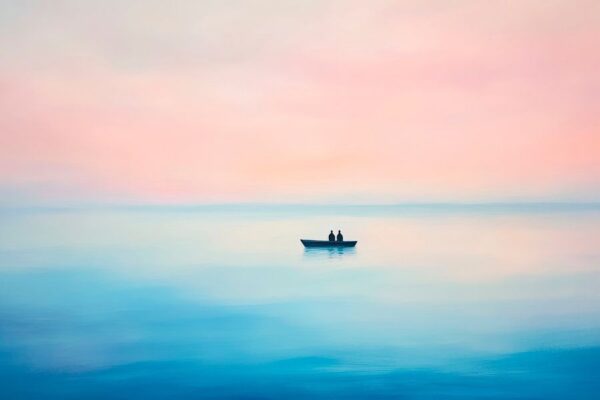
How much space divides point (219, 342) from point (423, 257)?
48.0 feet

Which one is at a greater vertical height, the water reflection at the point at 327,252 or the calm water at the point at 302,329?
the water reflection at the point at 327,252

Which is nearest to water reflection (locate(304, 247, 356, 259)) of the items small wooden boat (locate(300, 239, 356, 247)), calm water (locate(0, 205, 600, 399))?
small wooden boat (locate(300, 239, 356, 247))

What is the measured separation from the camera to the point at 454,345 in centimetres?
871

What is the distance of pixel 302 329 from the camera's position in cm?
1001

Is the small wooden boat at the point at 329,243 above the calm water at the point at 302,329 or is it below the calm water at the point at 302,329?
above

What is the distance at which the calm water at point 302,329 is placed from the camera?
6.96m

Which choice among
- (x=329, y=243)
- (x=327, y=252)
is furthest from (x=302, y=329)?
(x=327, y=252)

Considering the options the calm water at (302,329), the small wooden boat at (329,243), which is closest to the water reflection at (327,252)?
the small wooden boat at (329,243)

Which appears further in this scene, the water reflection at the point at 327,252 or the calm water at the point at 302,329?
the water reflection at the point at 327,252

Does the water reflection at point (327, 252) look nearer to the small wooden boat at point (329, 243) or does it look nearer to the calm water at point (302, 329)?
the small wooden boat at point (329, 243)

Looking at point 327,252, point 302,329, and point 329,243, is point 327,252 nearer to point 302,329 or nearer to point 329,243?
point 329,243

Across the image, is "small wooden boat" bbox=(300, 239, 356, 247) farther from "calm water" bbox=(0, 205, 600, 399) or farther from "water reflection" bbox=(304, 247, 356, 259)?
"calm water" bbox=(0, 205, 600, 399)

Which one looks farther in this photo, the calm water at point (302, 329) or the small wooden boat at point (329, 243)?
the small wooden boat at point (329, 243)

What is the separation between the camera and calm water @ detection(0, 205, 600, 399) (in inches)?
274
